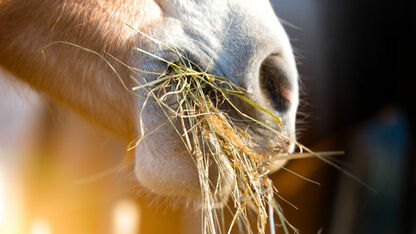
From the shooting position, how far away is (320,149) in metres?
1.90

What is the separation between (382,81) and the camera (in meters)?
1.93

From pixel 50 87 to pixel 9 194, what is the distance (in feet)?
3.90

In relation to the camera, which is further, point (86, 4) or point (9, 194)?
point (9, 194)

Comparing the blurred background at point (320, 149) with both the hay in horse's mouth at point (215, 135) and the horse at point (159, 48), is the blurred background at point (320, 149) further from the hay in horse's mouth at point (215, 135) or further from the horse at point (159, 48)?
the hay in horse's mouth at point (215, 135)

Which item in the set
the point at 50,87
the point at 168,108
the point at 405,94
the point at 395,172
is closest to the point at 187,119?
the point at 168,108

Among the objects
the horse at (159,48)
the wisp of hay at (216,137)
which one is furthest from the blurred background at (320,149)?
the wisp of hay at (216,137)

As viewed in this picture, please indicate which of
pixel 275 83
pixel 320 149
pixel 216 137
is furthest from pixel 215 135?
pixel 320 149

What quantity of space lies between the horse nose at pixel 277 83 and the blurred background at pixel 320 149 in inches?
37.3

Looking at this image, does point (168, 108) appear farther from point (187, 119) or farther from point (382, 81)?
point (382, 81)

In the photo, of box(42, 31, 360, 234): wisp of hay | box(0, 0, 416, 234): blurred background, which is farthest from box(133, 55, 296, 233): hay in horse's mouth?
box(0, 0, 416, 234): blurred background

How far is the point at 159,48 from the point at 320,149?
130 cm

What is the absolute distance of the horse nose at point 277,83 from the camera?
0.82m

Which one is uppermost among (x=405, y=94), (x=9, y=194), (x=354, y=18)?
(x=354, y=18)

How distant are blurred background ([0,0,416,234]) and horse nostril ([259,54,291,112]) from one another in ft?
3.11
